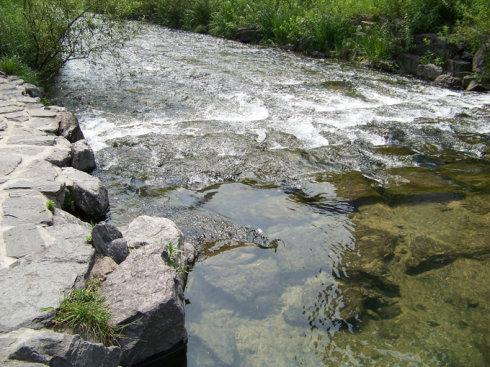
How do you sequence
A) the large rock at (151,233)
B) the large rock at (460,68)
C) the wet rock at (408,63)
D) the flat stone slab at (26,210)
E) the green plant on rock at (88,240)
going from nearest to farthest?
the green plant on rock at (88,240), the flat stone slab at (26,210), the large rock at (151,233), the large rock at (460,68), the wet rock at (408,63)

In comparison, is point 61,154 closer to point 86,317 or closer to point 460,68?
point 86,317

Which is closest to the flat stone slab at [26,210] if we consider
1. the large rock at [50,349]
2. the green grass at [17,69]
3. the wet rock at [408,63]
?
the large rock at [50,349]

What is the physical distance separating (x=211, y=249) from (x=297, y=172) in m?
2.47

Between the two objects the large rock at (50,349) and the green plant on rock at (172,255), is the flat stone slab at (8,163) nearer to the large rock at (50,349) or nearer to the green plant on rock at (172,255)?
the green plant on rock at (172,255)

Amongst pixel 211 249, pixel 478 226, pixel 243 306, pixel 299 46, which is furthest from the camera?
pixel 299 46

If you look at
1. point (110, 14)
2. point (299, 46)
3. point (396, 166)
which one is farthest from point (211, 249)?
point (299, 46)

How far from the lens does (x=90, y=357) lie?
305 cm

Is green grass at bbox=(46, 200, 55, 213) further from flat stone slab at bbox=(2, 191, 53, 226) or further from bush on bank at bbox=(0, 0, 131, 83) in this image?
bush on bank at bbox=(0, 0, 131, 83)

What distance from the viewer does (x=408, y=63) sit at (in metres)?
14.7

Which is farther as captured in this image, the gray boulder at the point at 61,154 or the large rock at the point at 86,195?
the gray boulder at the point at 61,154

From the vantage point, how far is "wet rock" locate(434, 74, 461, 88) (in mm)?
13164

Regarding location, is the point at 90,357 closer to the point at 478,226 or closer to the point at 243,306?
the point at 243,306

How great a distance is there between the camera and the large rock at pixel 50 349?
287 cm

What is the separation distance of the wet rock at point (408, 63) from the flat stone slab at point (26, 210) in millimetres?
12563
